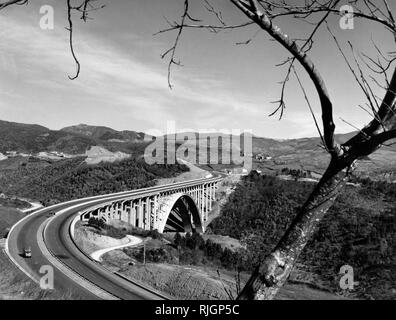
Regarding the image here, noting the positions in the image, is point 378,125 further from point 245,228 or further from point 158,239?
point 245,228

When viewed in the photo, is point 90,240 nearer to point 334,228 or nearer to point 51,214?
point 51,214

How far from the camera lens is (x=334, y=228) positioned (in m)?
67.6

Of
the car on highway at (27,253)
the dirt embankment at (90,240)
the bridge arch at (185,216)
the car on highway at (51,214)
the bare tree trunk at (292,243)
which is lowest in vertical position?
Result: the bridge arch at (185,216)

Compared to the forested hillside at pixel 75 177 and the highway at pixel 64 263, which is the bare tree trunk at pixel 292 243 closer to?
the highway at pixel 64 263

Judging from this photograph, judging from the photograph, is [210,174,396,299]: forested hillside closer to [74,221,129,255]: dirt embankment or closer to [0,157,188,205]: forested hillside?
[74,221,129,255]: dirt embankment

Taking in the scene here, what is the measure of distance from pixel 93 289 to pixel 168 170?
97513mm

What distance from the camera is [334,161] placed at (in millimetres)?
3355

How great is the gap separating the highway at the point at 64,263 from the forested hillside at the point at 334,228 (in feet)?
43.2

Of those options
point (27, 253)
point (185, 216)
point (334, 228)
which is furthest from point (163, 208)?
point (27, 253)

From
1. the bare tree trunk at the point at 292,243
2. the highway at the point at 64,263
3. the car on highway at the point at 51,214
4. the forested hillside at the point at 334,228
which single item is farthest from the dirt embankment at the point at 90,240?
the bare tree trunk at the point at 292,243

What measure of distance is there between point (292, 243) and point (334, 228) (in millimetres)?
69498

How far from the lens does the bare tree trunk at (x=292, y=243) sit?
128 inches

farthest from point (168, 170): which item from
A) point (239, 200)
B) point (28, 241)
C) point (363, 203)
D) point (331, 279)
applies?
point (28, 241)

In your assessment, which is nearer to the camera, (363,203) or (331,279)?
(331,279)
